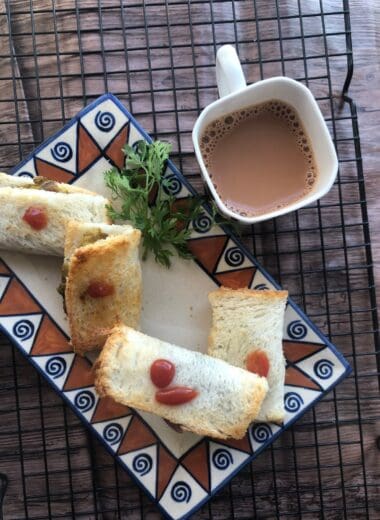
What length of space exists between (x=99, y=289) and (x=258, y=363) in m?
0.45

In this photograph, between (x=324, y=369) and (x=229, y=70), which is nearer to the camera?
(x=229, y=70)

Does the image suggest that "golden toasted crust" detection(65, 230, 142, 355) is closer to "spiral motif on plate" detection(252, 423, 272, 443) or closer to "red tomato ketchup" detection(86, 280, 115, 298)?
"red tomato ketchup" detection(86, 280, 115, 298)

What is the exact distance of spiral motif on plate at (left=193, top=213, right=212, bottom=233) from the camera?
65.6 inches

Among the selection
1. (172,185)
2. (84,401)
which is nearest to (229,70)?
Result: (172,185)

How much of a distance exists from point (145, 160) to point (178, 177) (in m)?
0.10

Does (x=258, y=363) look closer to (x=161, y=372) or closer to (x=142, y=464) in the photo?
(x=161, y=372)

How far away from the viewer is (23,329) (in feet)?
5.37

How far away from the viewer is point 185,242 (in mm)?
1651

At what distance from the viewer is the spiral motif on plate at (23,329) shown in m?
1.63

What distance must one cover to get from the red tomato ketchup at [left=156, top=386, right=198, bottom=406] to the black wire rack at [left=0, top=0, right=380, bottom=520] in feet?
1.03

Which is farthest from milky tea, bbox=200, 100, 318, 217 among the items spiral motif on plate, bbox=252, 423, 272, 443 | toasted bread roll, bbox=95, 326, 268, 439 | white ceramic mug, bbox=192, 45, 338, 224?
spiral motif on plate, bbox=252, 423, 272, 443

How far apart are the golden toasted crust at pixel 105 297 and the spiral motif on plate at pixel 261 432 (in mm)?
418

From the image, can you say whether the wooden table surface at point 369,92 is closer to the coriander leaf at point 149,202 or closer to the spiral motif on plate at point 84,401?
the coriander leaf at point 149,202

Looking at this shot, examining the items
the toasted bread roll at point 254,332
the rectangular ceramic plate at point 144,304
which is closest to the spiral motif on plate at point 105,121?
the rectangular ceramic plate at point 144,304
